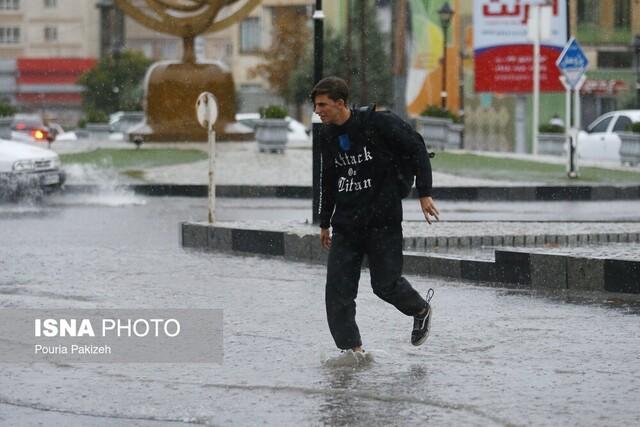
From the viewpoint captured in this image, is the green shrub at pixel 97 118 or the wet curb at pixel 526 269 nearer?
the wet curb at pixel 526 269

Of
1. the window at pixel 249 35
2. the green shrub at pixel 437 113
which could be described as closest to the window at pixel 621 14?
the green shrub at pixel 437 113

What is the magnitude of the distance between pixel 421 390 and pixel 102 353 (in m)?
1.91

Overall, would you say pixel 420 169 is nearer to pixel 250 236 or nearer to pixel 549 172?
pixel 250 236

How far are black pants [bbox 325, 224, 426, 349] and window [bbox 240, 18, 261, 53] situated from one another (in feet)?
311

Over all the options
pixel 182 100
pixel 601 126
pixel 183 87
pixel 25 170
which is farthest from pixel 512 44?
pixel 25 170

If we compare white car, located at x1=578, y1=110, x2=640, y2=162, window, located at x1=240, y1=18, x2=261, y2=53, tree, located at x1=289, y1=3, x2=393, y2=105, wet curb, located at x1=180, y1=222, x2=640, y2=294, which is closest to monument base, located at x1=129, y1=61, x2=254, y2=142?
white car, located at x1=578, y1=110, x2=640, y2=162

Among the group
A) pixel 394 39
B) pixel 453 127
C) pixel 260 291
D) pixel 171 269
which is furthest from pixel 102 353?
pixel 394 39

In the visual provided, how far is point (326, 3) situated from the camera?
90.7 m

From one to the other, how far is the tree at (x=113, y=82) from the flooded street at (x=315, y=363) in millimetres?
82339

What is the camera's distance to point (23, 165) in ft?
77.3

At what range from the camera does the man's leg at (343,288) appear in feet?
29.0
